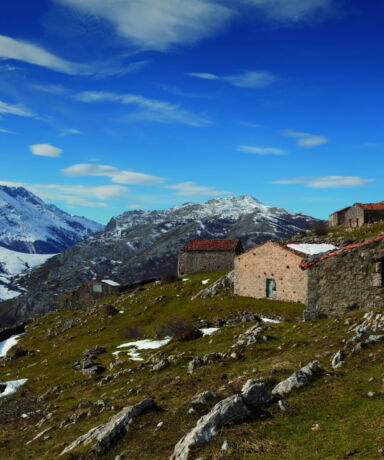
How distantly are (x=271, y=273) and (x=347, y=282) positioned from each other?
24.4 metres

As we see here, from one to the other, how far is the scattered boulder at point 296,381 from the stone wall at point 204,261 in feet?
228

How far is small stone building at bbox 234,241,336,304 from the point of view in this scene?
161 feet

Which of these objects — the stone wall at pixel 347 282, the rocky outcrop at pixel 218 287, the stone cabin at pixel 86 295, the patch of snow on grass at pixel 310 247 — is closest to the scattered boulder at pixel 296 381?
the stone wall at pixel 347 282

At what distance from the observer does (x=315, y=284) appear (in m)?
29.0

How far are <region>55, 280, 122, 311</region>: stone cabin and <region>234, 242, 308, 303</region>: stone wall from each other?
51.7 meters

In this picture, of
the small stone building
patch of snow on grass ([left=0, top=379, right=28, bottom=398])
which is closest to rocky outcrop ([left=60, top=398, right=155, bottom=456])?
patch of snow on grass ([left=0, top=379, right=28, bottom=398])

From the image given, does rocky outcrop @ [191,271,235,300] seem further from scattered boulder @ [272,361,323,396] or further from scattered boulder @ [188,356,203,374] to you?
scattered boulder @ [272,361,323,396]

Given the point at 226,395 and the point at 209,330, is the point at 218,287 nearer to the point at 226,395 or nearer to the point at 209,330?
the point at 209,330

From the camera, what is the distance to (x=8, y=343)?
83.2 metres

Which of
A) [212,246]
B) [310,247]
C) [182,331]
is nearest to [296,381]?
[182,331]

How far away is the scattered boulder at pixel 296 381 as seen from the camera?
1594 centimetres

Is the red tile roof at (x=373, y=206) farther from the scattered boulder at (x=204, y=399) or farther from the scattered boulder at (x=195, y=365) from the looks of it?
the scattered boulder at (x=204, y=399)

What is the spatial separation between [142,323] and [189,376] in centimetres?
3625

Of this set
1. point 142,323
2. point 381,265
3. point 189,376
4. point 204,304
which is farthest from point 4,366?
point 381,265
